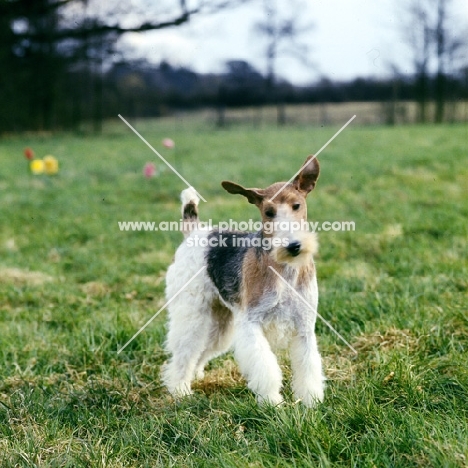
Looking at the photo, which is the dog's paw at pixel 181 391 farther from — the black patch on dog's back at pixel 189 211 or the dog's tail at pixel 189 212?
the black patch on dog's back at pixel 189 211

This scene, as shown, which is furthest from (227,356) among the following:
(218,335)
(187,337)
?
(187,337)

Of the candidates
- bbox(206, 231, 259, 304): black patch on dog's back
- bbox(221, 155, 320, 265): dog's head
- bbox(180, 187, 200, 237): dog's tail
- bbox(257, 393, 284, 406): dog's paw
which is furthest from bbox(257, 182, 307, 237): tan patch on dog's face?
bbox(180, 187, 200, 237): dog's tail

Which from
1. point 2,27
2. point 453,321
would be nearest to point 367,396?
point 453,321

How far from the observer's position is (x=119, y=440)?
2.79m

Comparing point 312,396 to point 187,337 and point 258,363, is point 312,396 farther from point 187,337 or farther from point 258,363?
point 187,337

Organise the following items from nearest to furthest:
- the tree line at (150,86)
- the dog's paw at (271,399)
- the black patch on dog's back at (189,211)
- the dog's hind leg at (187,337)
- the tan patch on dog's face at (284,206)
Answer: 1. the tan patch on dog's face at (284,206)
2. the dog's paw at (271,399)
3. the dog's hind leg at (187,337)
4. the black patch on dog's back at (189,211)
5. the tree line at (150,86)

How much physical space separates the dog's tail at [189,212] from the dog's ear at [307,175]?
40.0 inches

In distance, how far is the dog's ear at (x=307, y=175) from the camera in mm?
2824

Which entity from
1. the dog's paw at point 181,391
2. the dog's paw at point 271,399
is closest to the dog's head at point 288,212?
the dog's paw at point 271,399

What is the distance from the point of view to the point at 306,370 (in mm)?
3057

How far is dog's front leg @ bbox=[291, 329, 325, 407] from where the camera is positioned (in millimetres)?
3018

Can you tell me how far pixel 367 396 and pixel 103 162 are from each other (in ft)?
38.7

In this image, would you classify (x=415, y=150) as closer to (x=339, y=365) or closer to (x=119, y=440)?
(x=339, y=365)

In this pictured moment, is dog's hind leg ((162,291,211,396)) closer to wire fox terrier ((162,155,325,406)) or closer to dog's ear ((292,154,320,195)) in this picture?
wire fox terrier ((162,155,325,406))
